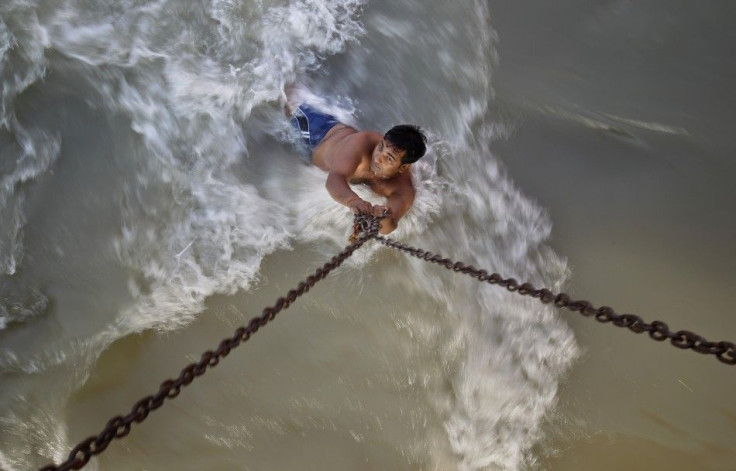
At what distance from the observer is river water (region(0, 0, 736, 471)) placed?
2.81 m

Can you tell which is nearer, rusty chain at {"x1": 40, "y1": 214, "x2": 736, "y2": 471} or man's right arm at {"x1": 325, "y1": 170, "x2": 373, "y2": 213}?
rusty chain at {"x1": 40, "y1": 214, "x2": 736, "y2": 471}

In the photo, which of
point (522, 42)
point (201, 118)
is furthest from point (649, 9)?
point (201, 118)

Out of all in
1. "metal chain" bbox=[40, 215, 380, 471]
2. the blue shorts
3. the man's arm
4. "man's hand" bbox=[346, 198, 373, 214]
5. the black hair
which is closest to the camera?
"metal chain" bbox=[40, 215, 380, 471]

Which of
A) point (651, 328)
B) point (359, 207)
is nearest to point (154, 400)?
point (651, 328)

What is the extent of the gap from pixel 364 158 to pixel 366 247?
606mm

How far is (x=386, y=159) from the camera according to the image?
2594mm

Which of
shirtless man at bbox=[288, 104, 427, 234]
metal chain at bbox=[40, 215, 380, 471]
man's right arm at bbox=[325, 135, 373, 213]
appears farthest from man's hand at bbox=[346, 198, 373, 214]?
metal chain at bbox=[40, 215, 380, 471]

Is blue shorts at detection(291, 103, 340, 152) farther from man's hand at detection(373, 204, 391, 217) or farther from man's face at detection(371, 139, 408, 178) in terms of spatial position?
man's hand at detection(373, 204, 391, 217)

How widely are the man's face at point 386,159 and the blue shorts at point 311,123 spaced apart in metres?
0.51

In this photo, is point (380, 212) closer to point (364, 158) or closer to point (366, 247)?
point (364, 158)

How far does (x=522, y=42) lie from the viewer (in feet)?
11.1

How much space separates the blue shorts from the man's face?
51 cm

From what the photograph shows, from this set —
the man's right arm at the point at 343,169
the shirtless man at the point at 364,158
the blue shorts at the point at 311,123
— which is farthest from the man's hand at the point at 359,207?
the blue shorts at the point at 311,123

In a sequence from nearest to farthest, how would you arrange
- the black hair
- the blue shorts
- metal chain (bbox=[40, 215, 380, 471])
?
metal chain (bbox=[40, 215, 380, 471]) < the black hair < the blue shorts
